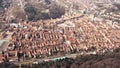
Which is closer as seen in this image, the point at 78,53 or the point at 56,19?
the point at 78,53

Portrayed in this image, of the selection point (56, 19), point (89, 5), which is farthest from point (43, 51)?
point (89, 5)

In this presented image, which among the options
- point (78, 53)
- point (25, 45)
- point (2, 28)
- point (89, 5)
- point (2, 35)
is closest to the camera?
point (78, 53)

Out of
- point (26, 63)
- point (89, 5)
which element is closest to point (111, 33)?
point (26, 63)

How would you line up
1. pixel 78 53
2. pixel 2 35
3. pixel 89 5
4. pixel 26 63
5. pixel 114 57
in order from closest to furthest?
Answer: pixel 114 57 → pixel 26 63 → pixel 78 53 → pixel 2 35 → pixel 89 5

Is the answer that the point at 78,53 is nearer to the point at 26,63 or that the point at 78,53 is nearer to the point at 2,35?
the point at 26,63

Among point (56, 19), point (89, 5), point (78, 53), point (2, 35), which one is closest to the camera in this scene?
point (78, 53)

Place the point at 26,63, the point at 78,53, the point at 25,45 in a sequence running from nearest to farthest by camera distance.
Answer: the point at 26,63
the point at 78,53
the point at 25,45

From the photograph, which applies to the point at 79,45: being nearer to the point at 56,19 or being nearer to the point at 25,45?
the point at 25,45

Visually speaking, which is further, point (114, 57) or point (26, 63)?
point (26, 63)
